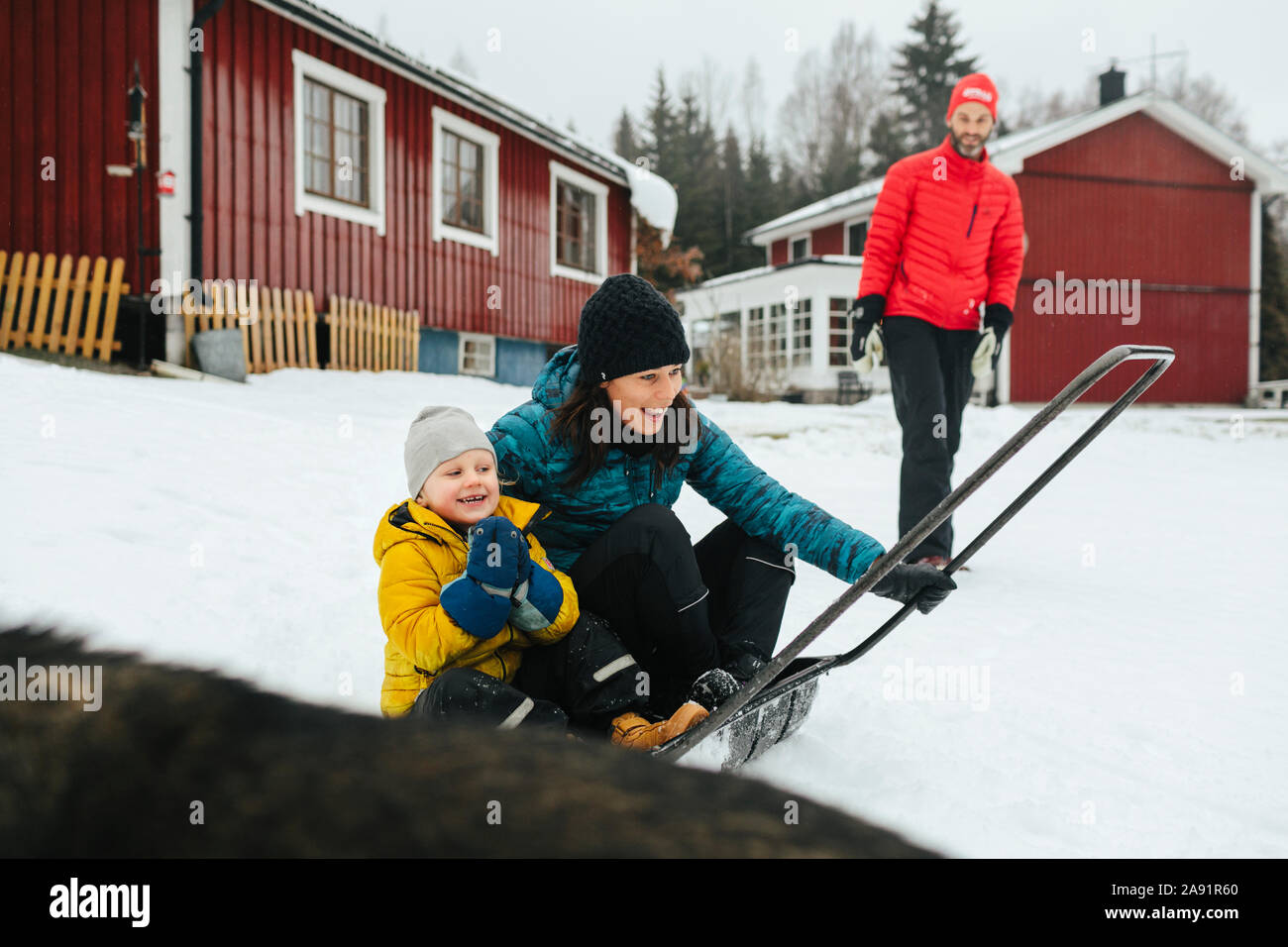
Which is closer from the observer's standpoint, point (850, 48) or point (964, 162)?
point (964, 162)

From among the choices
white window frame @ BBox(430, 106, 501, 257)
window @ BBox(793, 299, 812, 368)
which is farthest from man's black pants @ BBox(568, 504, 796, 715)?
window @ BBox(793, 299, 812, 368)

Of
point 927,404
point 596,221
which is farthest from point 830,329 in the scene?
point 927,404

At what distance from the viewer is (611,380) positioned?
2.16 metres

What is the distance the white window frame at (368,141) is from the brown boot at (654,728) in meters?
8.53

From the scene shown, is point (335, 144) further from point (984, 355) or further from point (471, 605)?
point (471, 605)

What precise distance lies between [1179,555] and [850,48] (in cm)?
4439

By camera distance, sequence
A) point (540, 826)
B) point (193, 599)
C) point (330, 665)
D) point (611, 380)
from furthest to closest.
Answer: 1. point (193, 599)
2. point (330, 665)
3. point (611, 380)
4. point (540, 826)

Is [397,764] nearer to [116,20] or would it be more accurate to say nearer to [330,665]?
[330,665]

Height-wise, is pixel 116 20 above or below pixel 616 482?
above

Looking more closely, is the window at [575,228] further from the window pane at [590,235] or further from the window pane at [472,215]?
the window pane at [472,215]

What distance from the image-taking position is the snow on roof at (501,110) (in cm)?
925

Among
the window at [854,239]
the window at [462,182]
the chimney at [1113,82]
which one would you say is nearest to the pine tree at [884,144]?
the window at [854,239]

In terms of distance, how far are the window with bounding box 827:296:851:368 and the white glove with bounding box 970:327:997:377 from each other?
634 inches

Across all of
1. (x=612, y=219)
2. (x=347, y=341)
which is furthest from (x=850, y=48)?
(x=347, y=341)
